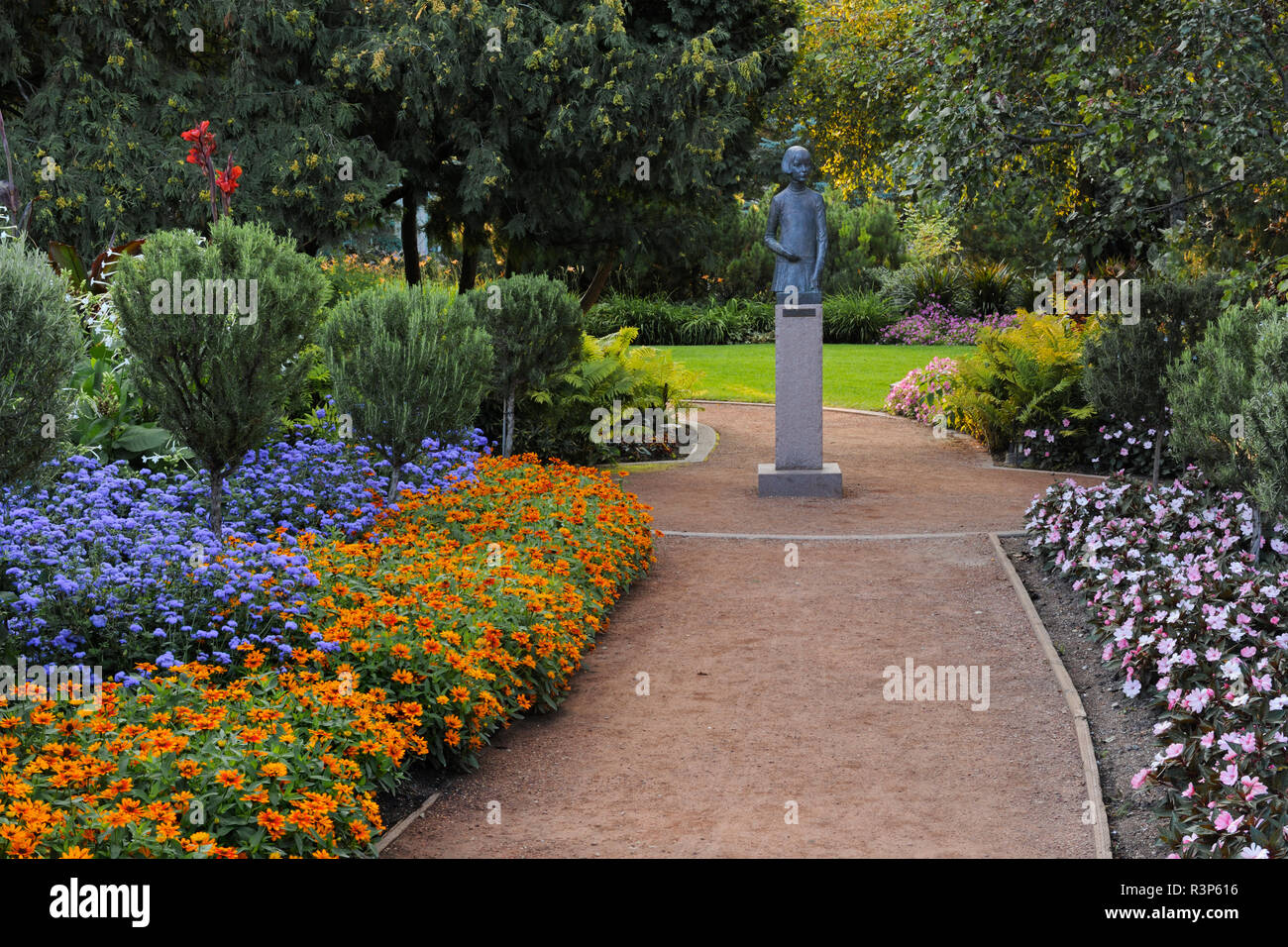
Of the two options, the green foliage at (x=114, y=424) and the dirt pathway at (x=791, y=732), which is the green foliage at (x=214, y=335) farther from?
the dirt pathway at (x=791, y=732)

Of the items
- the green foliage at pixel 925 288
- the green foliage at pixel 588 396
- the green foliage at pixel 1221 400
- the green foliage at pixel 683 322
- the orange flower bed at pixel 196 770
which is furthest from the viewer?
the green foliage at pixel 925 288

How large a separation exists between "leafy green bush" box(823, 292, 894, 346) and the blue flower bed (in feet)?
71.9

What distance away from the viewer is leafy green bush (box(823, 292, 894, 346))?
92.8 ft

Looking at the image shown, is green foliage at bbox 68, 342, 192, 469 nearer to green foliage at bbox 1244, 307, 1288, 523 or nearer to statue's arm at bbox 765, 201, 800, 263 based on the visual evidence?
statue's arm at bbox 765, 201, 800, 263

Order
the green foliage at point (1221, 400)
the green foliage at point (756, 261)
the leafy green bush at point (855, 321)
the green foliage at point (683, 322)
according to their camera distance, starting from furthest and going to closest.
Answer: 1. the green foliage at point (756, 261)
2. the leafy green bush at point (855, 321)
3. the green foliage at point (683, 322)
4. the green foliage at point (1221, 400)

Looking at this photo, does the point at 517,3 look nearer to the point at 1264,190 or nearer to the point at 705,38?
the point at 705,38

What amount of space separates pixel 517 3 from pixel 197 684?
11.3 metres

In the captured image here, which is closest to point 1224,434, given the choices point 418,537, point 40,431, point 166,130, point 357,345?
point 418,537

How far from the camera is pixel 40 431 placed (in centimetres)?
516

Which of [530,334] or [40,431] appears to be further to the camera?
[530,334]

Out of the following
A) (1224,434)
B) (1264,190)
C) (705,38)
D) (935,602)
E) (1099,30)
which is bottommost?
(935,602)

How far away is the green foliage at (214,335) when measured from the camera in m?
6.74

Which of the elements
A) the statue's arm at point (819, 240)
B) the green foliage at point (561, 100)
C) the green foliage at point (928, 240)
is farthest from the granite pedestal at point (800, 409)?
the green foliage at point (928, 240)

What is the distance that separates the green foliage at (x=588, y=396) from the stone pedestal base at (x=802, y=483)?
2193mm
